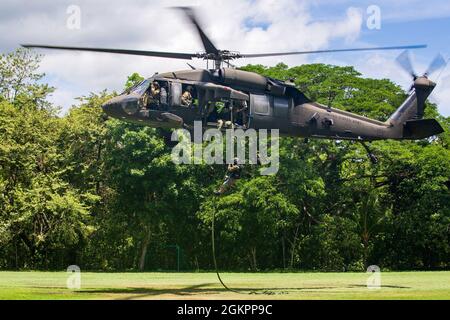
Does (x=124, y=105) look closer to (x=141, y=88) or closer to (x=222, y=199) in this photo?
(x=141, y=88)

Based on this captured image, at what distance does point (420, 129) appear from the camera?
3019 centimetres

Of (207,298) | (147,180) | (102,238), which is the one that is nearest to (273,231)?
(147,180)

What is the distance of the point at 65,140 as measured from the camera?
167ft

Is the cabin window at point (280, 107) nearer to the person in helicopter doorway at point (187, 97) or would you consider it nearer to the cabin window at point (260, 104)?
the cabin window at point (260, 104)

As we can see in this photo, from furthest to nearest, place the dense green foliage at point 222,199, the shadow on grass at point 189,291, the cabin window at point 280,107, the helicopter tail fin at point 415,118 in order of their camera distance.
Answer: the dense green foliage at point 222,199, the helicopter tail fin at point 415,118, the cabin window at point 280,107, the shadow on grass at point 189,291

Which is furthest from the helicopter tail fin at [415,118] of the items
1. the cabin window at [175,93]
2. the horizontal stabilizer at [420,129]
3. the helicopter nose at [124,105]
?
the helicopter nose at [124,105]

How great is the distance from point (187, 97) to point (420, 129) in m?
10.3

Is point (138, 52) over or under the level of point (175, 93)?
over

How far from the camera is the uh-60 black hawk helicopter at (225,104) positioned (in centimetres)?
2455

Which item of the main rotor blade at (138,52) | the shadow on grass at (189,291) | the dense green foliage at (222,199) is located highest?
the main rotor blade at (138,52)

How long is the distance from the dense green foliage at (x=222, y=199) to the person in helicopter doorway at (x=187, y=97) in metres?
19.9

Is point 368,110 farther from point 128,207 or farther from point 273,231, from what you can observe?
point 128,207

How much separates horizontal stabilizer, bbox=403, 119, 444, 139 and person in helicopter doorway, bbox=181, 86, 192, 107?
9.81 meters

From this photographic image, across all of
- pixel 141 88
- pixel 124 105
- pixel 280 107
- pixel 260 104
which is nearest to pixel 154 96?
pixel 141 88
